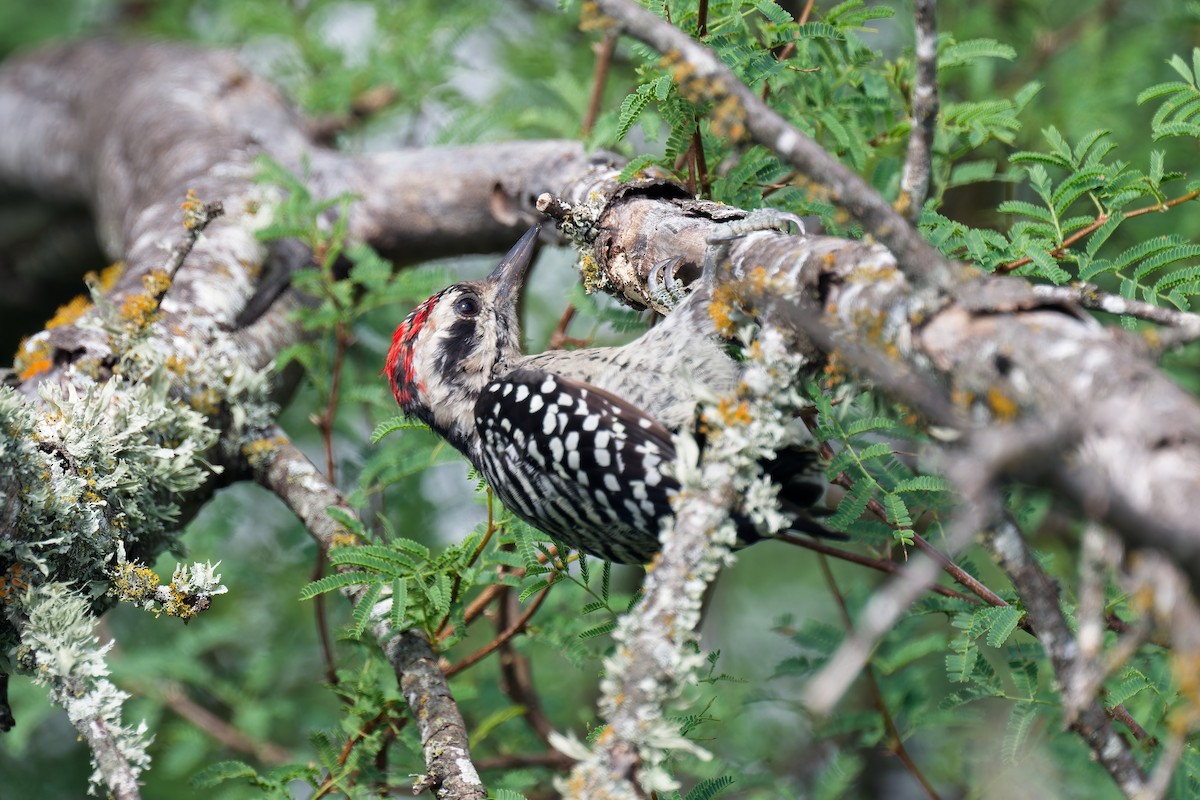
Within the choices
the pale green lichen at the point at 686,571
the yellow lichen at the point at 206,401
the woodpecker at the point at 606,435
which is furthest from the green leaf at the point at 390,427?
the pale green lichen at the point at 686,571

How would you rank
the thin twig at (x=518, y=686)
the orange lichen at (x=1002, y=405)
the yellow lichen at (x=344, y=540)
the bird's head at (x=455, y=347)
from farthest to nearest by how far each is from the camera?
the thin twig at (x=518, y=686) < the bird's head at (x=455, y=347) < the yellow lichen at (x=344, y=540) < the orange lichen at (x=1002, y=405)

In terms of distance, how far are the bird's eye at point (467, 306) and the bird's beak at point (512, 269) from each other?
4.4 inches

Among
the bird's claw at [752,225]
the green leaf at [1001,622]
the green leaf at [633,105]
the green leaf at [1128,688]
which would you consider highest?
the green leaf at [633,105]

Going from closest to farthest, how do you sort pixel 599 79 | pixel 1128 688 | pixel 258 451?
pixel 1128 688 → pixel 258 451 → pixel 599 79

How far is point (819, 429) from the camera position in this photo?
8.46 feet

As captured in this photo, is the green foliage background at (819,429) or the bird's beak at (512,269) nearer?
the green foliage background at (819,429)

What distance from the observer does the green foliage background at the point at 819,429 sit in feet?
8.73

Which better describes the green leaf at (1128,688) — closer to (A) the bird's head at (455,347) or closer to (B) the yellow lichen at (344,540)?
(A) the bird's head at (455,347)

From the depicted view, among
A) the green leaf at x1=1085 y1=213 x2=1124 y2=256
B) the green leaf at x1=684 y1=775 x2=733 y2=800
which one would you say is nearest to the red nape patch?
the green leaf at x1=684 y1=775 x2=733 y2=800

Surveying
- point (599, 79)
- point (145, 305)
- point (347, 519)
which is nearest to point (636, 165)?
point (347, 519)

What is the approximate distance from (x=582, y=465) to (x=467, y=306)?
104cm

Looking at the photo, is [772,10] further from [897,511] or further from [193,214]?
[193,214]

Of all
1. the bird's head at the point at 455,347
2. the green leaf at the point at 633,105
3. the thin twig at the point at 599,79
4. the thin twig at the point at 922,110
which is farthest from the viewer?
the thin twig at the point at 599,79

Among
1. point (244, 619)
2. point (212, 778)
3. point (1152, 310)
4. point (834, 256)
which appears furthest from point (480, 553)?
point (244, 619)
